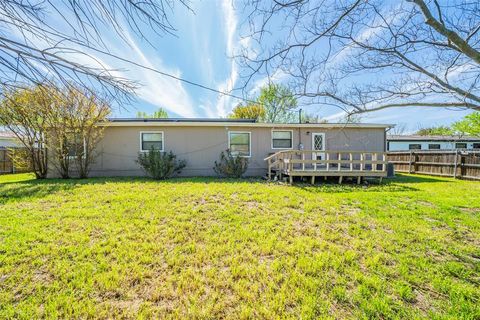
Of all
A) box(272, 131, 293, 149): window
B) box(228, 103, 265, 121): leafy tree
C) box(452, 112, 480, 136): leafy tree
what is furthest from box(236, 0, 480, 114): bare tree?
box(452, 112, 480, 136): leafy tree

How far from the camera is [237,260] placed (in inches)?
108

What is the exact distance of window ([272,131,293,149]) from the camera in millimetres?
10703

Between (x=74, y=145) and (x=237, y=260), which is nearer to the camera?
(x=237, y=260)

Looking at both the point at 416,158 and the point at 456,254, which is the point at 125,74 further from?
the point at 416,158

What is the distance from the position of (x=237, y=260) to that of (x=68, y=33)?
287 centimetres

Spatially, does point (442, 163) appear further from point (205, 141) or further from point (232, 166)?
point (205, 141)

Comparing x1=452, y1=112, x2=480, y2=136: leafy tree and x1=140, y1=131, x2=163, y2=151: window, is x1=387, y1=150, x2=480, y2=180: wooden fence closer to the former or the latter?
x1=140, y1=131, x2=163, y2=151: window

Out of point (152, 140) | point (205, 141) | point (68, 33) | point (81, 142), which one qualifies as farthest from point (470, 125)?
point (81, 142)

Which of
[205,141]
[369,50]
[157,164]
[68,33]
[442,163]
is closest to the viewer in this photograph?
[68,33]

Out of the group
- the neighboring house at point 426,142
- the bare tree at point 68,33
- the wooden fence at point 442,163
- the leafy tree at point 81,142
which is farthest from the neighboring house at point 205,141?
the neighboring house at point 426,142

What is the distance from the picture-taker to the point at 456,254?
298 cm

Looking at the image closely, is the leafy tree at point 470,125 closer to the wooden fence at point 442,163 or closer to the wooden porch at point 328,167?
the wooden fence at point 442,163

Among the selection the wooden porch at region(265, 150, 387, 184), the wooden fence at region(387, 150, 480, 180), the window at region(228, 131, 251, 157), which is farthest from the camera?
the window at region(228, 131, 251, 157)

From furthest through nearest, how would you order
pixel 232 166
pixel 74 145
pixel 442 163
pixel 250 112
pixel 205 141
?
pixel 250 112
pixel 442 163
pixel 205 141
pixel 232 166
pixel 74 145
